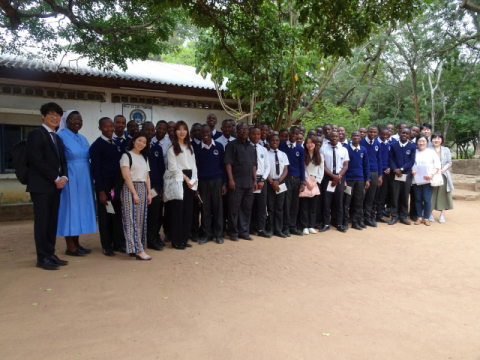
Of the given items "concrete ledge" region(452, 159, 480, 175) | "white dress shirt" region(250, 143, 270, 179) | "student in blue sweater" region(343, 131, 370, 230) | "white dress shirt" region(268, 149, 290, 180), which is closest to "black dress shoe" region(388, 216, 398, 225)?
"student in blue sweater" region(343, 131, 370, 230)

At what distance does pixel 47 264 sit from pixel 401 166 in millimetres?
6710

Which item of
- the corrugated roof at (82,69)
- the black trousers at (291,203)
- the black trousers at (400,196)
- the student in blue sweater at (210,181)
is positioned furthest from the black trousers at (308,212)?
the corrugated roof at (82,69)

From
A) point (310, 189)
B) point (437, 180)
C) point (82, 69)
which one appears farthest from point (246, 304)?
point (82, 69)

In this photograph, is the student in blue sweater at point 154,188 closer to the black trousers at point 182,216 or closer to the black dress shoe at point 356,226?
the black trousers at point 182,216

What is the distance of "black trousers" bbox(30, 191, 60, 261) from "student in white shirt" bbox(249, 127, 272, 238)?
3.08 metres

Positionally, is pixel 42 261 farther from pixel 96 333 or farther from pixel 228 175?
pixel 228 175

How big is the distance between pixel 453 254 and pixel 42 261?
5710mm

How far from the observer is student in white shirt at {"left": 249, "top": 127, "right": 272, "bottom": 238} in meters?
5.99

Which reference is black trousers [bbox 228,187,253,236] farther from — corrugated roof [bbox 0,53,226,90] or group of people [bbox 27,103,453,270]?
corrugated roof [bbox 0,53,226,90]

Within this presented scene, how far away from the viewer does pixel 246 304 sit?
135 inches

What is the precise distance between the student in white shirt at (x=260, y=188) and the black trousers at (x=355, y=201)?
5.70 ft

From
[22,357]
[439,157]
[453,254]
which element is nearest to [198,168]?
[22,357]

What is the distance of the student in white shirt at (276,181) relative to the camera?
6121 millimetres

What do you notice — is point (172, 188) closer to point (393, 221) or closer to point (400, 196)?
point (393, 221)
